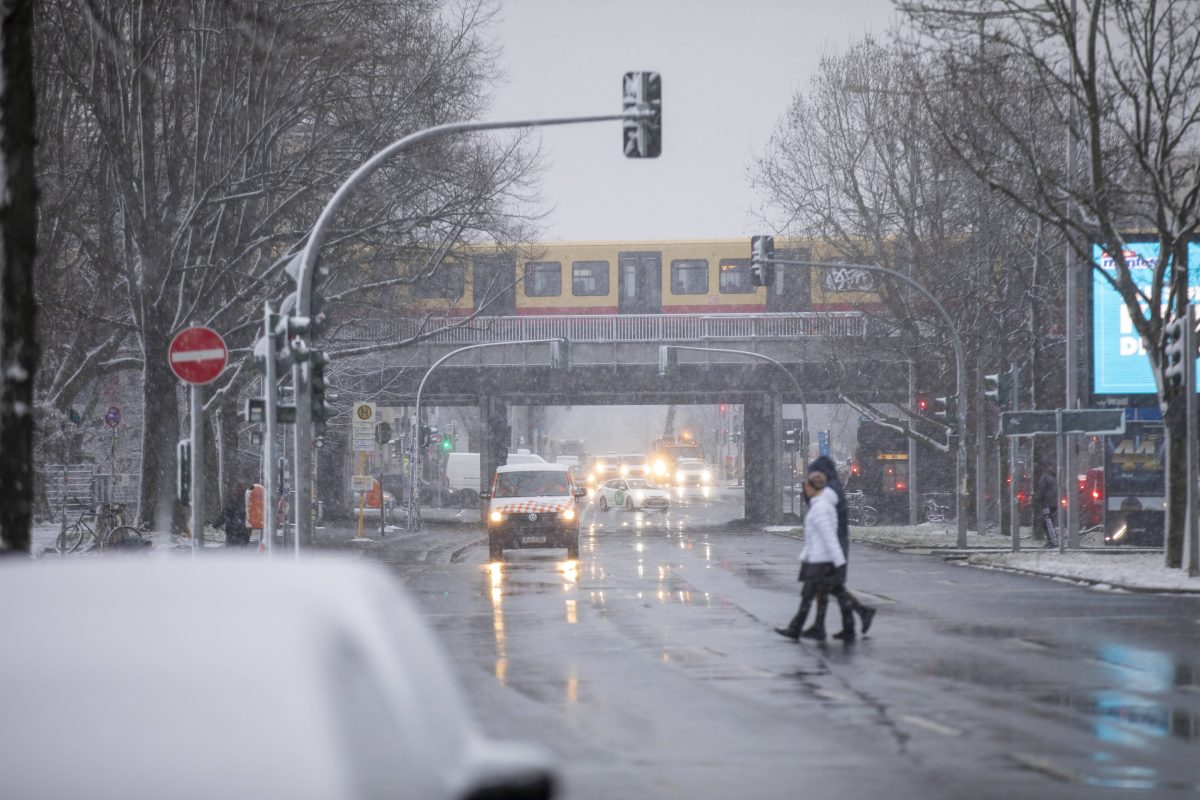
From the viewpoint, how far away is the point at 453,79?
3159 centimetres

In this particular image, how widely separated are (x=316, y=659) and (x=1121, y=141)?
37518 millimetres

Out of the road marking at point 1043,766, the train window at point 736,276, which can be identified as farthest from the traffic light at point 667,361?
the road marking at point 1043,766

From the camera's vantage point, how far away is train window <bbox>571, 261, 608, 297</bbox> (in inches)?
2004

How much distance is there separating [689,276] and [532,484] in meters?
18.2

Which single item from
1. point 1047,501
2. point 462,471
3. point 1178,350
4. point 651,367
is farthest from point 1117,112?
point 462,471

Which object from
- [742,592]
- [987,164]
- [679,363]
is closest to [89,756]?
[742,592]

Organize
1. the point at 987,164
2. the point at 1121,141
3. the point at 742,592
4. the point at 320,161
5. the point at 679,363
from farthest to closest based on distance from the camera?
the point at 679,363, the point at 1121,141, the point at 320,161, the point at 987,164, the point at 742,592

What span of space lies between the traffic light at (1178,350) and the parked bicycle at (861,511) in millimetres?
30757

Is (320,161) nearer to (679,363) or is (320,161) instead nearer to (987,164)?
(987,164)

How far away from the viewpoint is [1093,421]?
2897 centimetres

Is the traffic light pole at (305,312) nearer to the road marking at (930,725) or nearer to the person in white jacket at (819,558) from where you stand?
the person in white jacket at (819,558)

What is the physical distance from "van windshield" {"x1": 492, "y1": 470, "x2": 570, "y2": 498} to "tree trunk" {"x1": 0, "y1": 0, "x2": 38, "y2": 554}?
23.7 metres

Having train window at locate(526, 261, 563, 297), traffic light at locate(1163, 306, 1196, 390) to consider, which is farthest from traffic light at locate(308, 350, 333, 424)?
train window at locate(526, 261, 563, 297)

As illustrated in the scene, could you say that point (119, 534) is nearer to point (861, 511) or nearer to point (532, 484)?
point (532, 484)
